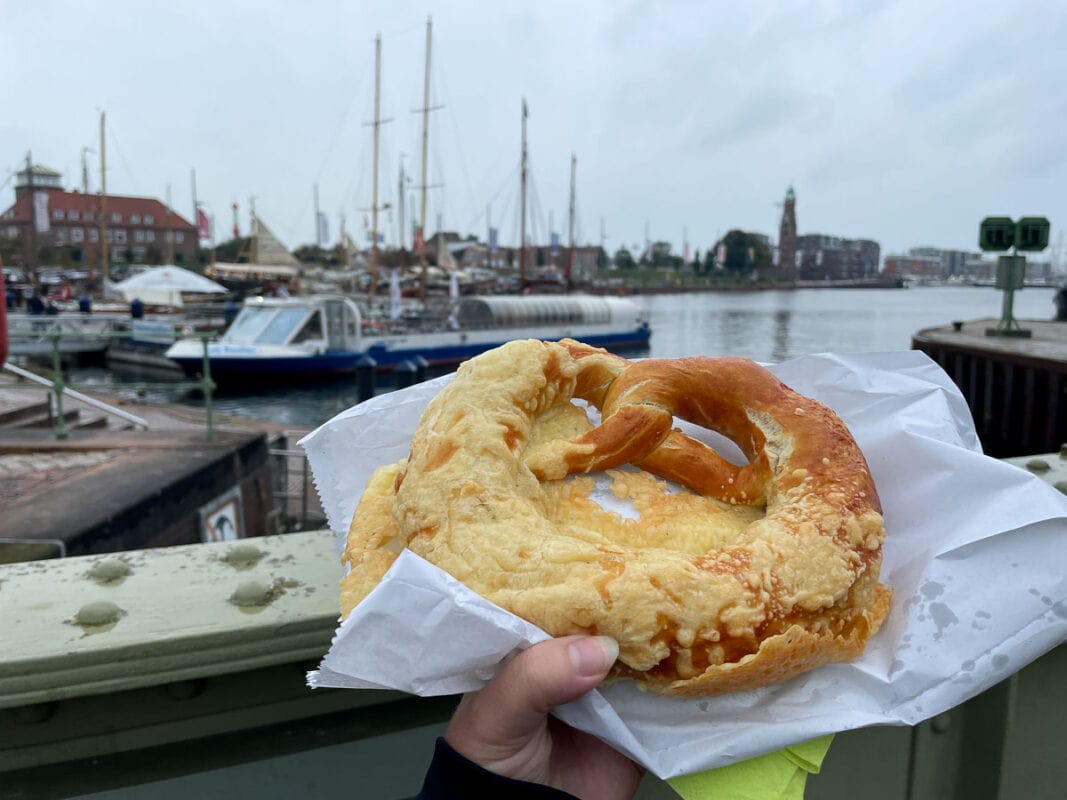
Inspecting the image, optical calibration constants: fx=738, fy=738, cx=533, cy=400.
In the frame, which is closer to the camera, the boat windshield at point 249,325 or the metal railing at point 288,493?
the metal railing at point 288,493

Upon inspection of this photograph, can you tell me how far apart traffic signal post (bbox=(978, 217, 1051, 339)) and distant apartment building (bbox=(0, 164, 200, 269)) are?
66488mm

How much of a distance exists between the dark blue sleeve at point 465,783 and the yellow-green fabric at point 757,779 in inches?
9.9

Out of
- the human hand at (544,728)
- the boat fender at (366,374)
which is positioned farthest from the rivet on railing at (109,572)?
the boat fender at (366,374)

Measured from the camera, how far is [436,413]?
131 centimetres

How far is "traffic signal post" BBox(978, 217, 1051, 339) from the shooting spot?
11.0 meters

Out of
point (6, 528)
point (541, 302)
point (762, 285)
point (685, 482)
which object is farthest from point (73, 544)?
point (762, 285)

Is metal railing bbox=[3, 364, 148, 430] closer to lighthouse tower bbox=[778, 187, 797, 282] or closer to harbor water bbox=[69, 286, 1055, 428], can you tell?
harbor water bbox=[69, 286, 1055, 428]

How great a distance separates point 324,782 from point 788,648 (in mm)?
1156

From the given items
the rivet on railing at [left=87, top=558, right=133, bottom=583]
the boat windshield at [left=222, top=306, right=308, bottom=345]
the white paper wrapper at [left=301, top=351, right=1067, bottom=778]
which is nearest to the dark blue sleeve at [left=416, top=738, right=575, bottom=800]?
the white paper wrapper at [left=301, top=351, right=1067, bottom=778]

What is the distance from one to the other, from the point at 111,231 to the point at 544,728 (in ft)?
309

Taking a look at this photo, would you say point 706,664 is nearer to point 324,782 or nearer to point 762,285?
point 324,782

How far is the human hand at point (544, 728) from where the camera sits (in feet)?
3.36

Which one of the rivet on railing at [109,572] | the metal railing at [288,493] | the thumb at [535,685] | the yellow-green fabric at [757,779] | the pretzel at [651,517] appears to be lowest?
the metal railing at [288,493]

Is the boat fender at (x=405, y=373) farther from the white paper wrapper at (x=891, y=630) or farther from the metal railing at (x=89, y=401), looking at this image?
the white paper wrapper at (x=891, y=630)
